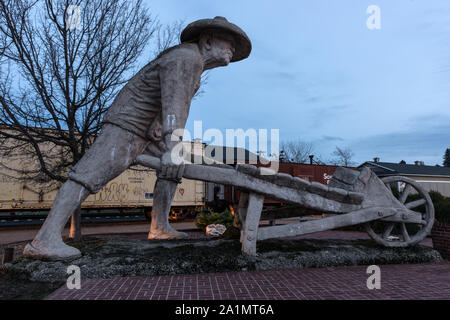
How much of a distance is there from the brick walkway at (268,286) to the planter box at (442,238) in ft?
3.94

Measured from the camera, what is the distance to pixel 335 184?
15.5ft

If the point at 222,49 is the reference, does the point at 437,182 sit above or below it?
below

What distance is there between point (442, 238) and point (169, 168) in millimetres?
4476

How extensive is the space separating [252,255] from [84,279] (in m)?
1.95

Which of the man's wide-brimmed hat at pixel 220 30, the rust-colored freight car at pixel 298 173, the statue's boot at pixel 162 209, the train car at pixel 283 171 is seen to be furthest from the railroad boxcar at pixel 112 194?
the man's wide-brimmed hat at pixel 220 30

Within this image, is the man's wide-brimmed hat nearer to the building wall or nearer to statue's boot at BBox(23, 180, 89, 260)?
statue's boot at BBox(23, 180, 89, 260)

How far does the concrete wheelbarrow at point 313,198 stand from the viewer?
153 inches

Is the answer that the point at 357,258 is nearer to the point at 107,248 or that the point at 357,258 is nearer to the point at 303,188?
the point at 303,188

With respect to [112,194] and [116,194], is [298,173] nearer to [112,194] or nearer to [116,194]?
[116,194]

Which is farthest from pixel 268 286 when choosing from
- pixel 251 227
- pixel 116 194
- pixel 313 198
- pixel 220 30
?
pixel 116 194

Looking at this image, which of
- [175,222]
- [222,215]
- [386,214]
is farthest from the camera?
[175,222]

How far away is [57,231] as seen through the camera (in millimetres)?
3424

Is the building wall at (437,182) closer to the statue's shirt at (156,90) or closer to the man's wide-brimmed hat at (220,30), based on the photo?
the man's wide-brimmed hat at (220,30)
